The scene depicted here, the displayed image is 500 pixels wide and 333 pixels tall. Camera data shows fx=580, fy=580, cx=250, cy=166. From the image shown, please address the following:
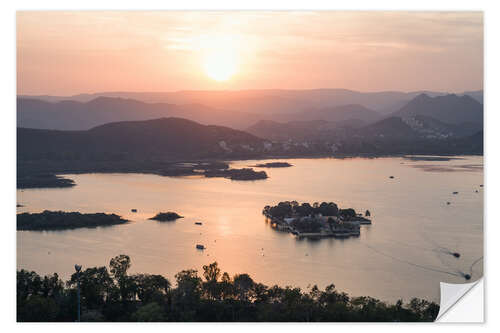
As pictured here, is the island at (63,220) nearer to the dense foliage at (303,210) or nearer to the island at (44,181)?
the island at (44,181)

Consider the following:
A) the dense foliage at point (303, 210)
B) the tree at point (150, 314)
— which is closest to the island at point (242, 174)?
the dense foliage at point (303, 210)

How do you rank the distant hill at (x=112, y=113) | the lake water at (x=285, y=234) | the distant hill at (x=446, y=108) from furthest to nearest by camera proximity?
the distant hill at (x=112, y=113)
the lake water at (x=285, y=234)
the distant hill at (x=446, y=108)

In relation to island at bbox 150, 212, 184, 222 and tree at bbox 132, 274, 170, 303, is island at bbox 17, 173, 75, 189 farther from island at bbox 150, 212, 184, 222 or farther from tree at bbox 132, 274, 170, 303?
tree at bbox 132, 274, 170, 303

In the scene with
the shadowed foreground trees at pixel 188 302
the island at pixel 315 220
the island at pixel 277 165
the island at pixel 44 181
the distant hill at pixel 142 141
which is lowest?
the shadowed foreground trees at pixel 188 302

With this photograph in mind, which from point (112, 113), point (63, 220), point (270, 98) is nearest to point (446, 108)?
point (270, 98)

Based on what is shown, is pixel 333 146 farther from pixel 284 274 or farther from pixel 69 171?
pixel 284 274
